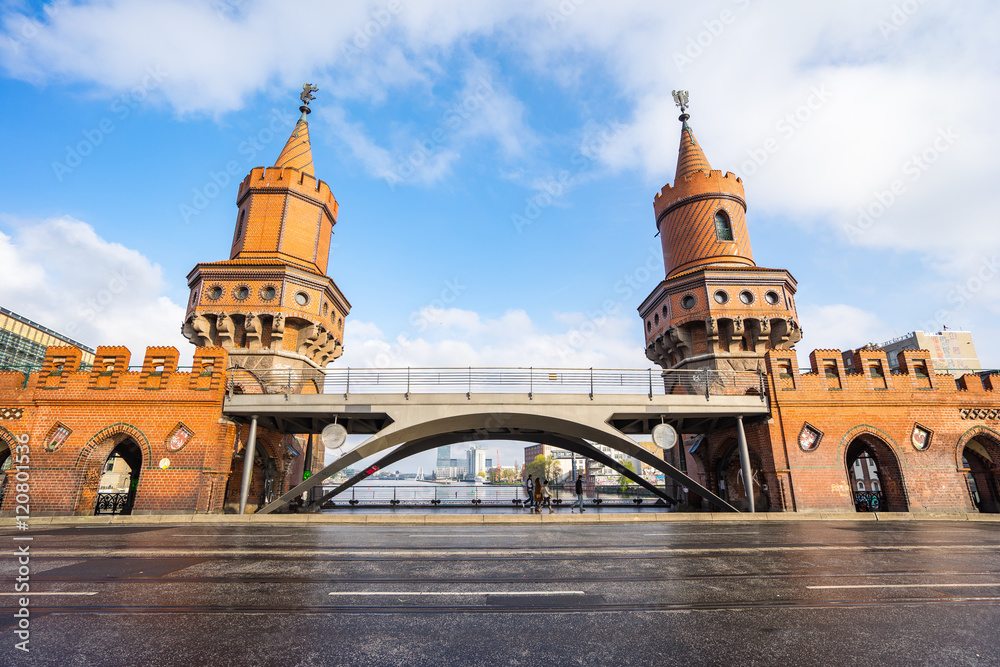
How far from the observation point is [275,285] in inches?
894

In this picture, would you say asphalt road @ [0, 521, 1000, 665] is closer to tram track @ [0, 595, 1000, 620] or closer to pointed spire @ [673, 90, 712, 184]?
tram track @ [0, 595, 1000, 620]

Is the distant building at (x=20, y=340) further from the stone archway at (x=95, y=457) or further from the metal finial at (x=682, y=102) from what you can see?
the metal finial at (x=682, y=102)

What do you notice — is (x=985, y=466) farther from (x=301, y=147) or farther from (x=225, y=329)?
(x=301, y=147)

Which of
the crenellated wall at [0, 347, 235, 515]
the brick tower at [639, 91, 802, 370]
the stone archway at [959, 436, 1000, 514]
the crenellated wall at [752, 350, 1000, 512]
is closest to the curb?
the crenellated wall at [0, 347, 235, 515]

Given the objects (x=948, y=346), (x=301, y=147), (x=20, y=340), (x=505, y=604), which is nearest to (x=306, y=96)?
(x=301, y=147)

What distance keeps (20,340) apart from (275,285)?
55699mm

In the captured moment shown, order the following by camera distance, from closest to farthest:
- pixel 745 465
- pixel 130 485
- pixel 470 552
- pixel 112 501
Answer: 1. pixel 470 552
2. pixel 745 465
3. pixel 112 501
4. pixel 130 485

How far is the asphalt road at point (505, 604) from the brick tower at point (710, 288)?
14.5m

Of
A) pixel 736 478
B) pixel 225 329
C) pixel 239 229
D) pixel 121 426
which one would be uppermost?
pixel 239 229

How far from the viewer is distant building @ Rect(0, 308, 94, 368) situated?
173 ft

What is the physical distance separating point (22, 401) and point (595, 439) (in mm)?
21685

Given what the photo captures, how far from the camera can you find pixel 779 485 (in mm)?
18109

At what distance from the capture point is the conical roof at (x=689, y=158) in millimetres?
28359

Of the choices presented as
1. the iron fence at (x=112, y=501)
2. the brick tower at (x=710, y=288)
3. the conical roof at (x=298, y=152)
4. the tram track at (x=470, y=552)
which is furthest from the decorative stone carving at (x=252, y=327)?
the brick tower at (x=710, y=288)
